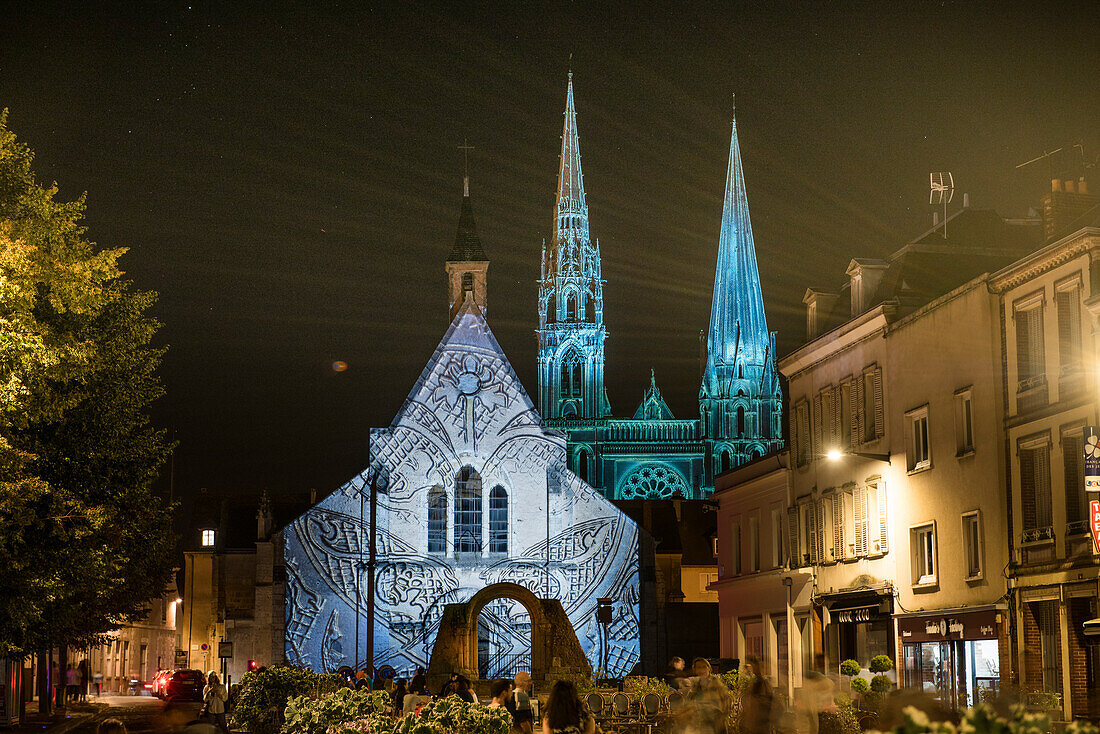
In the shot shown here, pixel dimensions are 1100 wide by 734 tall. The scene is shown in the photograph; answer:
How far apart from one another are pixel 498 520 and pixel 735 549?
42.8ft

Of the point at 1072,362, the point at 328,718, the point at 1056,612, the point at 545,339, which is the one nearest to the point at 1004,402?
the point at 1072,362

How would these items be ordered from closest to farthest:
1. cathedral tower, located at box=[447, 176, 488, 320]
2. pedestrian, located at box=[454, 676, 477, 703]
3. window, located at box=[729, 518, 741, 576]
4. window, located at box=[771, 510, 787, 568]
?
pedestrian, located at box=[454, 676, 477, 703] < window, located at box=[771, 510, 787, 568] < window, located at box=[729, 518, 741, 576] < cathedral tower, located at box=[447, 176, 488, 320]

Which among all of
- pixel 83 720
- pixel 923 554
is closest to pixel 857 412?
pixel 923 554

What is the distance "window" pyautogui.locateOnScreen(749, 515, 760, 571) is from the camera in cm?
4238

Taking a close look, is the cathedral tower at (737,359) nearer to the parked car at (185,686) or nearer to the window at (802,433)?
the parked car at (185,686)

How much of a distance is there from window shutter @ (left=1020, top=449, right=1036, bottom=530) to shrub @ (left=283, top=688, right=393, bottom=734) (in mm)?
15294

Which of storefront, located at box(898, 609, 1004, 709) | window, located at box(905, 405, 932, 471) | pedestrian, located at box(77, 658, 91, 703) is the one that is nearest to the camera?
storefront, located at box(898, 609, 1004, 709)

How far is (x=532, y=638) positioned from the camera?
151ft

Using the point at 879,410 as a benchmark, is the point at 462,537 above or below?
below

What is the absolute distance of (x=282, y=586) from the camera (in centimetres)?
5216

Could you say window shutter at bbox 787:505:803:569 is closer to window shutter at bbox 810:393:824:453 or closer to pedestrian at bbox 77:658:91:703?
window shutter at bbox 810:393:824:453

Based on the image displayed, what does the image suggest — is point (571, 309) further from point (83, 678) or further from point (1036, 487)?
point (1036, 487)

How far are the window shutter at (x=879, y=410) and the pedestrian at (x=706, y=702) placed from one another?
16275 mm

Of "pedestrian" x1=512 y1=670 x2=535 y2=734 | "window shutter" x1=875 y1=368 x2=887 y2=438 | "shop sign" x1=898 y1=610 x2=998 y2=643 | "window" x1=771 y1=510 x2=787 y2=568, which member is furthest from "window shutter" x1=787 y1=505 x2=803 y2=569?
"pedestrian" x1=512 y1=670 x2=535 y2=734
